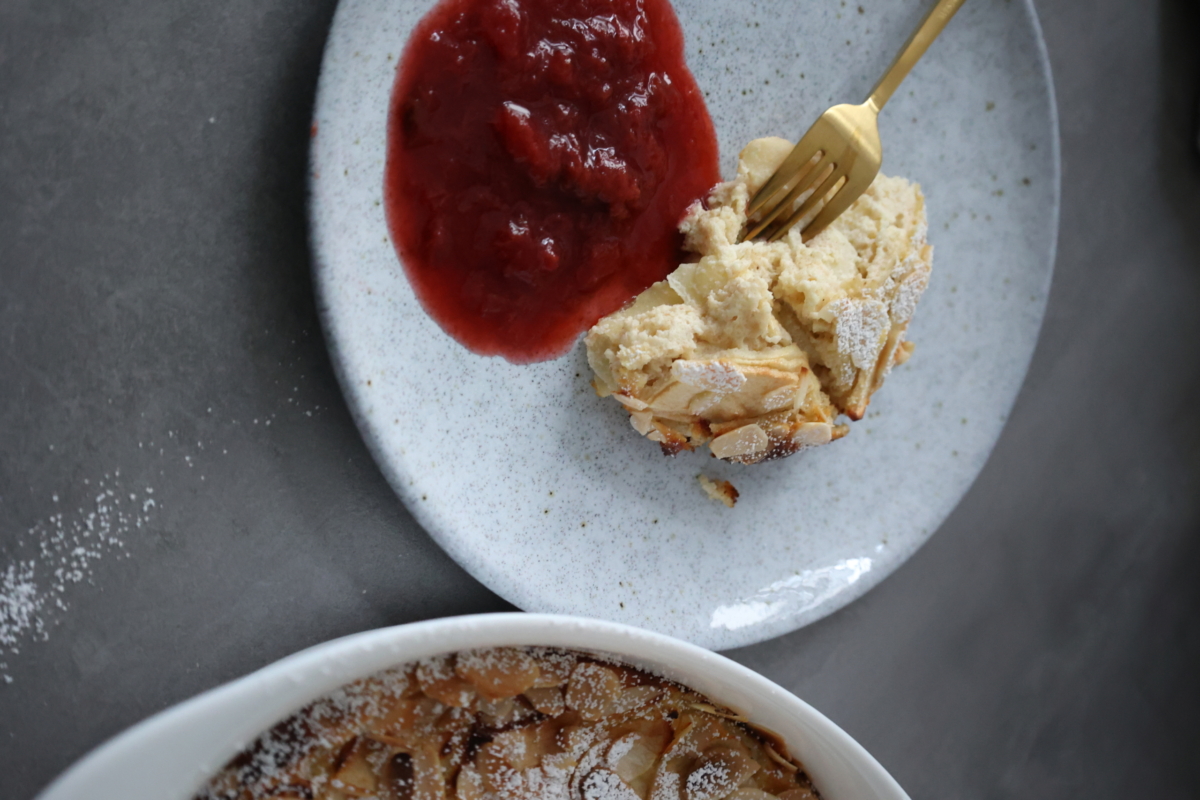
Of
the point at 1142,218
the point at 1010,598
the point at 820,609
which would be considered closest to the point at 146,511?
the point at 820,609

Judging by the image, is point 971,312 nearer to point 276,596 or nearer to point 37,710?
point 276,596

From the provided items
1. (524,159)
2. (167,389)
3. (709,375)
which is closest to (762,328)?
(709,375)

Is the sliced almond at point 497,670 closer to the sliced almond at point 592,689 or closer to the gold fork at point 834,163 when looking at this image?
the sliced almond at point 592,689

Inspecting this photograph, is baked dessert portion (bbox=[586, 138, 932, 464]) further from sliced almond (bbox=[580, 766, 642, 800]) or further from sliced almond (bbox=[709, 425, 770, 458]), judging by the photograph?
sliced almond (bbox=[580, 766, 642, 800])

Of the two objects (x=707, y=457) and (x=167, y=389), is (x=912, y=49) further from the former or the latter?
(x=167, y=389)

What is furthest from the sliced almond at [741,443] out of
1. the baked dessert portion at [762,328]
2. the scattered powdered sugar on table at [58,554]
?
the scattered powdered sugar on table at [58,554]

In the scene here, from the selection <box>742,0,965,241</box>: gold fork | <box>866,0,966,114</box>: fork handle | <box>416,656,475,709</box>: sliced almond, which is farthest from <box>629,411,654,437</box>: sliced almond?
<box>866,0,966,114</box>: fork handle
